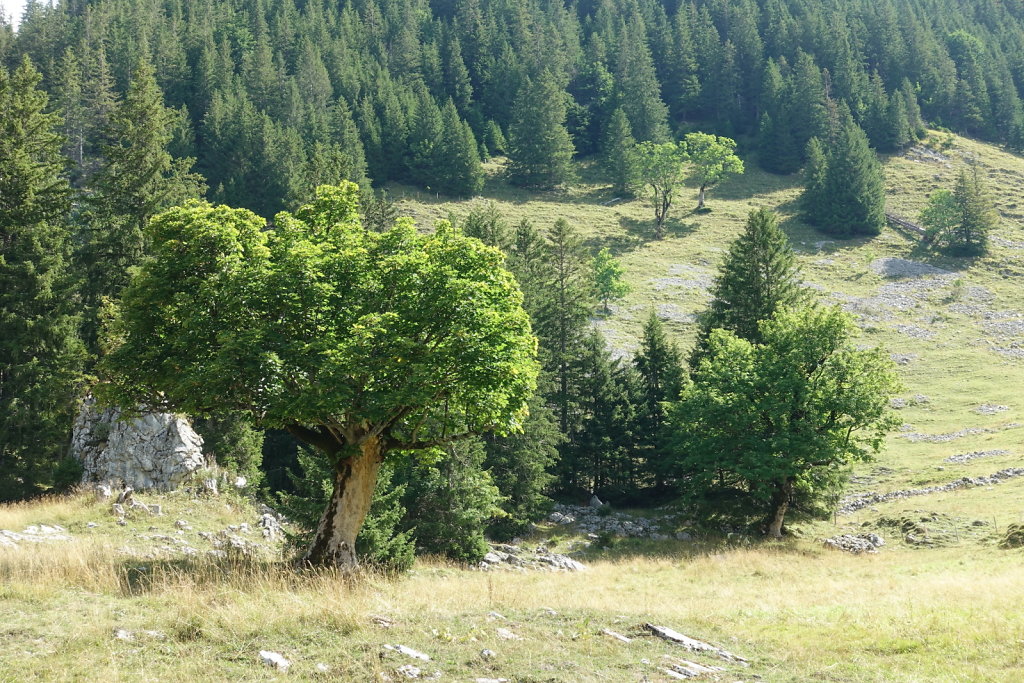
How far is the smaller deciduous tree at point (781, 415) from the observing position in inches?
1385

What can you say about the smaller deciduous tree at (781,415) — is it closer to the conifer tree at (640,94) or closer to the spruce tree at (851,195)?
the spruce tree at (851,195)

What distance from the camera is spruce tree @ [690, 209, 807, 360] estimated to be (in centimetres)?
4916

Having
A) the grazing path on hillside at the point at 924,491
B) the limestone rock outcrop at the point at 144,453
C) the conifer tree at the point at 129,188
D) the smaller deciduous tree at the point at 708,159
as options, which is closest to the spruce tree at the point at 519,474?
the limestone rock outcrop at the point at 144,453

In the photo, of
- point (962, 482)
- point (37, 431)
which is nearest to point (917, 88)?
point (962, 482)

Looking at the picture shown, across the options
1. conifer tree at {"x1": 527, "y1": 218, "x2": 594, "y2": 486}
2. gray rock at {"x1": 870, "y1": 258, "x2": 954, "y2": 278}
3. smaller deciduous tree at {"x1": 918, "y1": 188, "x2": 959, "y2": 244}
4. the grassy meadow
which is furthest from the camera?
smaller deciduous tree at {"x1": 918, "y1": 188, "x2": 959, "y2": 244}

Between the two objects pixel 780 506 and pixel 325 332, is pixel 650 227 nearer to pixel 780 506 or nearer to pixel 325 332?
pixel 780 506

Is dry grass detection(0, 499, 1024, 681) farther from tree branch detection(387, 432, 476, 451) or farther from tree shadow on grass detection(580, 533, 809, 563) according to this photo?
tree shadow on grass detection(580, 533, 809, 563)

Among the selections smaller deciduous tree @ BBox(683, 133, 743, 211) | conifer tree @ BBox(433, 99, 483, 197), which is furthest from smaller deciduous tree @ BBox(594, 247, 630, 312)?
smaller deciduous tree @ BBox(683, 133, 743, 211)

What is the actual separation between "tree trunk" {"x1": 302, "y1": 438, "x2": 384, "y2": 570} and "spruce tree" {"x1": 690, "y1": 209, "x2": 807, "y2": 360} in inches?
1375

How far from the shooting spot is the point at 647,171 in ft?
362

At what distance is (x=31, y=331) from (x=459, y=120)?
86.1 meters

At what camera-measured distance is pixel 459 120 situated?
11144cm

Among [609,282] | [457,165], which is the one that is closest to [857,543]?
[609,282]

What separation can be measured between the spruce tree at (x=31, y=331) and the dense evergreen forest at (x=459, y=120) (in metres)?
0.11
